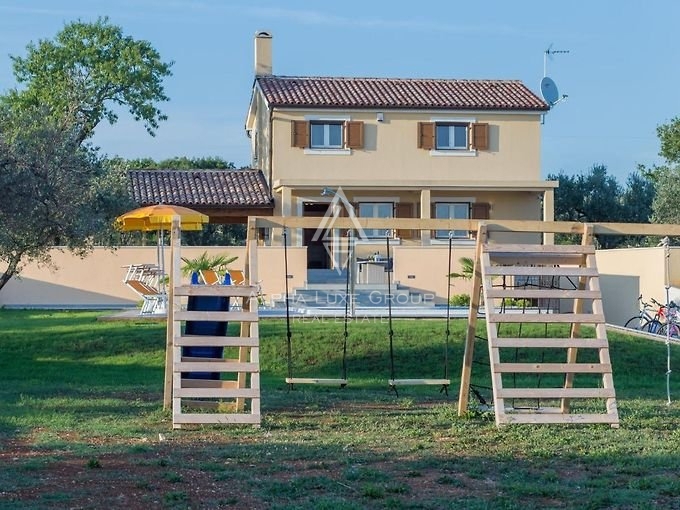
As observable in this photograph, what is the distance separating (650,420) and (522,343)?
5.61ft

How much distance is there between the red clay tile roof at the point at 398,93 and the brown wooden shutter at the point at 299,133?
597 millimetres

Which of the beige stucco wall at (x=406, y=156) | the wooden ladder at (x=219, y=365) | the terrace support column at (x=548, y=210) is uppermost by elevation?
the beige stucco wall at (x=406, y=156)

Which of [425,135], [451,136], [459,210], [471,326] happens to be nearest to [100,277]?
[425,135]

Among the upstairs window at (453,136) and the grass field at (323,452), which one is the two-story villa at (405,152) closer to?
the upstairs window at (453,136)

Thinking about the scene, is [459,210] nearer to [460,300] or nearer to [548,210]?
[548,210]

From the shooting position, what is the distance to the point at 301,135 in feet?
112

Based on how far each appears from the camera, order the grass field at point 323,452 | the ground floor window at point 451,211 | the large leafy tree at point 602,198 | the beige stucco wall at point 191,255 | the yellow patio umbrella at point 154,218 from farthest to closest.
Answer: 1. the large leafy tree at point 602,198
2. the ground floor window at point 451,211
3. the beige stucco wall at point 191,255
4. the yellow patio umbrella at point 154,218
5. the grass field at point 323,452

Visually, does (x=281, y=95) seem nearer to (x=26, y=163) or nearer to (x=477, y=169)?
(x=477, y=169)

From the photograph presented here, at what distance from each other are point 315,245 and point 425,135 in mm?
5095

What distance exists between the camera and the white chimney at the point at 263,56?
37.2 meters

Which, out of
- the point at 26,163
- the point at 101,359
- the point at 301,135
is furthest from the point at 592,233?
the point at 301,135

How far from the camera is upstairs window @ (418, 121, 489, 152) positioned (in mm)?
34719

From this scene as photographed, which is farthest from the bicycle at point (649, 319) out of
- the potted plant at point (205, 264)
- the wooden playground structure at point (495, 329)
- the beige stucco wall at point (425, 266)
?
the wooden playground structure at point (495, 329)

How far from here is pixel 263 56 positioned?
3731 cm
